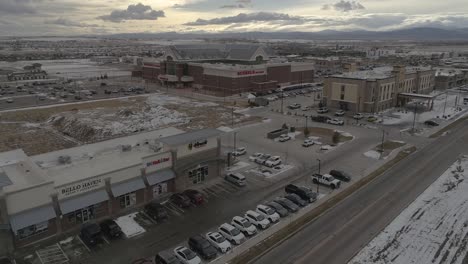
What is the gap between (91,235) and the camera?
2358 centimetres

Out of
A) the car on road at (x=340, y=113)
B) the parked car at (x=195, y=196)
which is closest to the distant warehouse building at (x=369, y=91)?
the car on road at (x=340, y=113)

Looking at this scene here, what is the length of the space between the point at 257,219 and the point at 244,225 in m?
1.32

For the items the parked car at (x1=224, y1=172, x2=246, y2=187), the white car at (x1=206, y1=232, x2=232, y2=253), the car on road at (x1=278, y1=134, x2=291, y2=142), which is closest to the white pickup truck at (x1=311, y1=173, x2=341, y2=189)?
the parked car at (x1=224, y1=172, x2=246, y2=187)

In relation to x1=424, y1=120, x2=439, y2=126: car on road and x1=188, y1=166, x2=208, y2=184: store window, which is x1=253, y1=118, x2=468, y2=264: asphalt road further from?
A: x1=424, y1=120, x2=439, y2=126: car on road

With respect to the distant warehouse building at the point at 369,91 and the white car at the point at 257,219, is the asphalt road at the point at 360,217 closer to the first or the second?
the white car at the point at 257,219

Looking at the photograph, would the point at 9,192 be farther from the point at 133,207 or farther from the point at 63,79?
the point at 63,79

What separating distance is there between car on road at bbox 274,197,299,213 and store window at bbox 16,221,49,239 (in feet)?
56.2

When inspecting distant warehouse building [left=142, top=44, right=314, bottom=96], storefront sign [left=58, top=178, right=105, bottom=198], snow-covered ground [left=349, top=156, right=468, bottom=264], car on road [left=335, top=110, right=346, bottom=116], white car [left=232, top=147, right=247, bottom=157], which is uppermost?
distant warehouse building [left=142, top=44, right=314, bottom=96]

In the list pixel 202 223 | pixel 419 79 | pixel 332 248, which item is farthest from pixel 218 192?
pixel 419 79

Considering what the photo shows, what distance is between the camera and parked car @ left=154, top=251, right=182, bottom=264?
69.0 feet

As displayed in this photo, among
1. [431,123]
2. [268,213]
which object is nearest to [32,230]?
[268,213]

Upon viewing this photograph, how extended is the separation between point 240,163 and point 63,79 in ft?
295

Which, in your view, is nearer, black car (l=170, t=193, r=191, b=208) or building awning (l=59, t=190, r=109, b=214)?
building awning (l=59, t=190, r=109, b=214)

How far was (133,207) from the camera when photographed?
2892 centimetres
